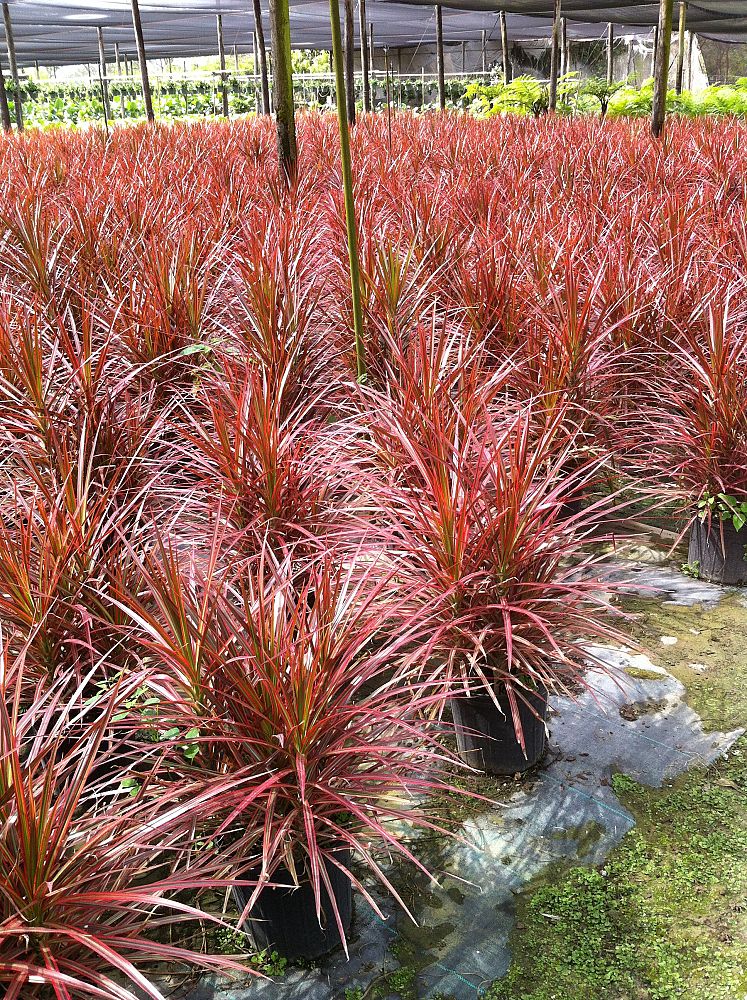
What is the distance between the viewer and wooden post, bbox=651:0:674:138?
6.38 metres

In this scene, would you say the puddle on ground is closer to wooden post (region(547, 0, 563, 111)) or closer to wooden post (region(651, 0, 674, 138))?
wooden post (region(651, 0, 674, 138))

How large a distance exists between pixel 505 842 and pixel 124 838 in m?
0.88

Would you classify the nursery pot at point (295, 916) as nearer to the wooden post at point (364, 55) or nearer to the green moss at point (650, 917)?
the green moss at point (650, 917)

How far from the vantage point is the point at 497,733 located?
81.0 inches

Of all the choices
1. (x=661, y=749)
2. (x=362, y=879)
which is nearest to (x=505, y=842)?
(x=362, y=879)

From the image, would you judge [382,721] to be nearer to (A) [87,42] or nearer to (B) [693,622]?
(B) [693,622]

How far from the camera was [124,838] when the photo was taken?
1399 millimetres

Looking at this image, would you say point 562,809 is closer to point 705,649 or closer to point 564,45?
point 705,649

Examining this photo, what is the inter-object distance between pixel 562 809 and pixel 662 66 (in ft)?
21.0

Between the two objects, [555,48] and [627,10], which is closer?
[555,48]

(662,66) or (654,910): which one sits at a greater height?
(662,66)

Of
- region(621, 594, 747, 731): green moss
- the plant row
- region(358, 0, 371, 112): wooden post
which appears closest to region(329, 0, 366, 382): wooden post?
the plant row

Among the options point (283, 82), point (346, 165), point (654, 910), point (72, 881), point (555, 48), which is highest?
point (555, 48)

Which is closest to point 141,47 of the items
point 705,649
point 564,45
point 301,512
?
point 301,512
